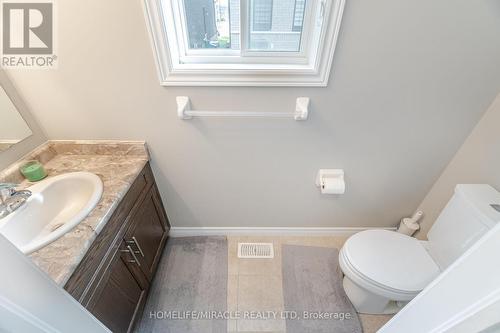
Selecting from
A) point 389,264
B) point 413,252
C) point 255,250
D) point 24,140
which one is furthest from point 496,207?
point 24,140

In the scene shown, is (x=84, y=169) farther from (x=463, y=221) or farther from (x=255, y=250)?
(x=463, y=221)

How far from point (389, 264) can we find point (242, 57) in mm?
1323

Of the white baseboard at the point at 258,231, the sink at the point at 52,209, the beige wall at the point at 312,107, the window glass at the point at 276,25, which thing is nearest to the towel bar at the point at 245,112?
the beige wall at the point at 312,107

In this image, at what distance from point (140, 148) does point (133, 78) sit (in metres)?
0.39

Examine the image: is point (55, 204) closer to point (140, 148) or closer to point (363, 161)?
point (140, 148)

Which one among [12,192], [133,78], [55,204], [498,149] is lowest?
[55,204]

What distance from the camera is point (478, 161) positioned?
1164mm

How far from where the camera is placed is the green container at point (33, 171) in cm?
105

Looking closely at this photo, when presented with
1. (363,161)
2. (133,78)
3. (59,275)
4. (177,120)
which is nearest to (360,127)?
(363,161)

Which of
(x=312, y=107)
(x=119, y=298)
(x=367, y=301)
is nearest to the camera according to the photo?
(x=119, y=298)

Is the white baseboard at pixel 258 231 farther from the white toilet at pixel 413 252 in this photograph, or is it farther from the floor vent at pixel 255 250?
the white toilet at pixel 413 252

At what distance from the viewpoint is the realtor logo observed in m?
0.89

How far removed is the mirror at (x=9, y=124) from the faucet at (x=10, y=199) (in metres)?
0.24

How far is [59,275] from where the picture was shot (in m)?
0.69
